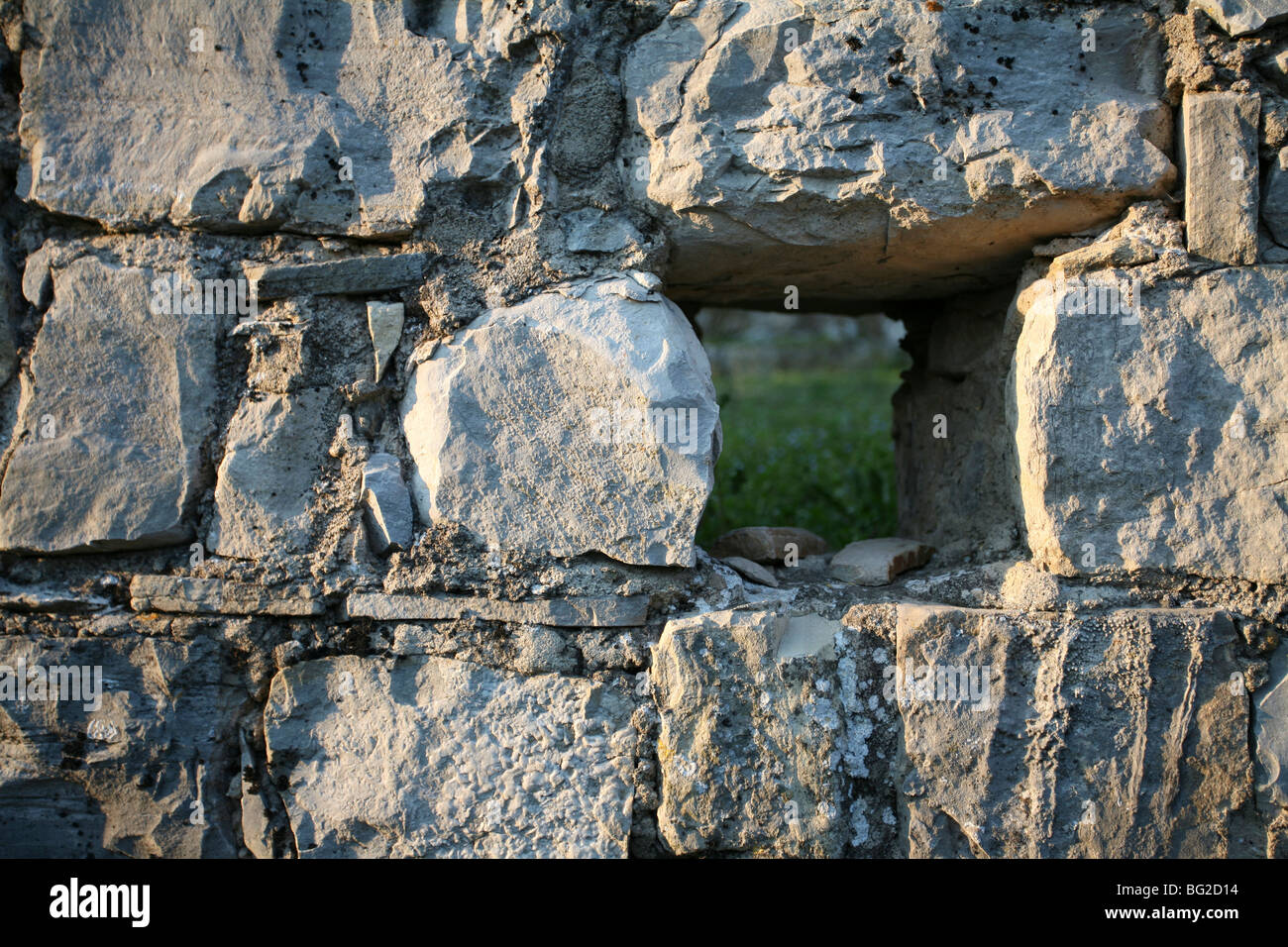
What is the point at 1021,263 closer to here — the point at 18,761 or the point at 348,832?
the point at 348,832

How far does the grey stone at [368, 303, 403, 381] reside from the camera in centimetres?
203

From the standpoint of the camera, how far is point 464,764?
1.97 m

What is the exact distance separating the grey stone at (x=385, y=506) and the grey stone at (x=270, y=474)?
0.13m

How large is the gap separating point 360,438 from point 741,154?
105 centimetres

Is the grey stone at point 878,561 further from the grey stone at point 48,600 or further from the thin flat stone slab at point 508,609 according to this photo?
the grey stone at point 48,600

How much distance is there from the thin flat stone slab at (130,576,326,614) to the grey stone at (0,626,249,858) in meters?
0.07

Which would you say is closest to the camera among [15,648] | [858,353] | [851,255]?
[15,648]

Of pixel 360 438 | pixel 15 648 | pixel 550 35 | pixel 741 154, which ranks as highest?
pixel 550 35

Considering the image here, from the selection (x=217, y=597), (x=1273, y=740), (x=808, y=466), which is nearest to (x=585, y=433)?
(x=217, y=597)

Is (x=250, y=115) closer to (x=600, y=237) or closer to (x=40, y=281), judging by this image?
(x=40, y=281)

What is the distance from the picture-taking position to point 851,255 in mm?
2150

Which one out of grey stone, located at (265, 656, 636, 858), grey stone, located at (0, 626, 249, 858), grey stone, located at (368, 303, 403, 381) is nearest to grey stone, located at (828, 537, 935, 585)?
grey stone, located at (265, 656, 636, 858)

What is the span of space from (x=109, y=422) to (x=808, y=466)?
3602 millimetres
